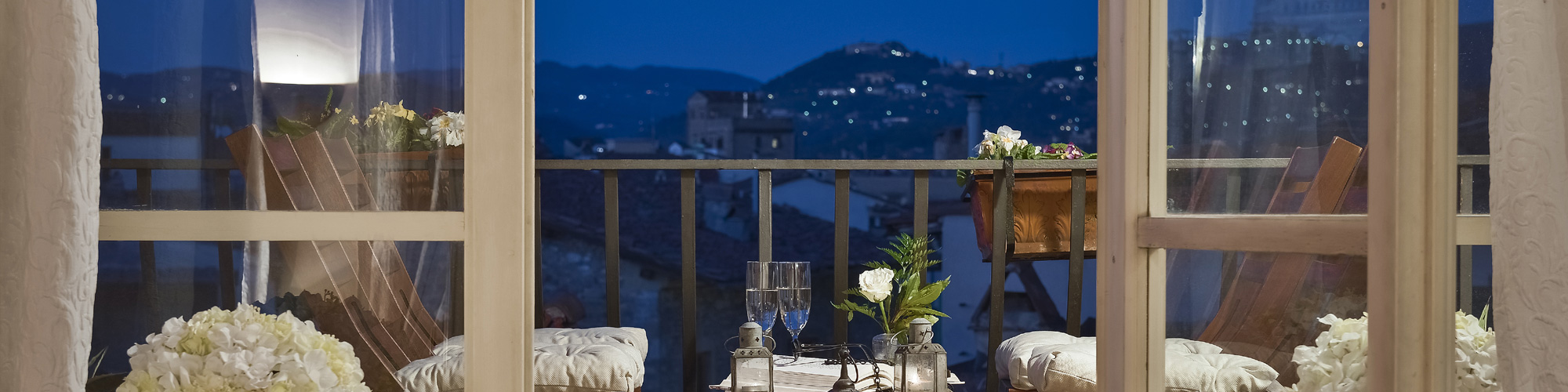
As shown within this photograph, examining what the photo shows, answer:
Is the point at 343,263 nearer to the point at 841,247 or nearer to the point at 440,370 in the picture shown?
the point at 440,370

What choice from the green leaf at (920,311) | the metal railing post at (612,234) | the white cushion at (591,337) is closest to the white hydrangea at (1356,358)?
the green leaf at (920,311)

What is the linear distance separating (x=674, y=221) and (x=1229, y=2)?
16.4 ft

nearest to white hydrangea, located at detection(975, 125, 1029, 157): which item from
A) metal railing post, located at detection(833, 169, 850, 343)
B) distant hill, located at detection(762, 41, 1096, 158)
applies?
metal railing post, located at detection(833, 169, 850, 343)

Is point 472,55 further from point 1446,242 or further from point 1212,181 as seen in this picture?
point 1446,242

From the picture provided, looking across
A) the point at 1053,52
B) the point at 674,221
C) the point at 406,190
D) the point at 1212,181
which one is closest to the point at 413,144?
the point at 406,190

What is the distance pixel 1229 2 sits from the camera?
1018mm

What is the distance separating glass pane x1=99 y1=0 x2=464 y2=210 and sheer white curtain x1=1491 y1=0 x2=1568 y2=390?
0.98 meters

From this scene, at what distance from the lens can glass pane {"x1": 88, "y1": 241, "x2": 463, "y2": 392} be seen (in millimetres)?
972

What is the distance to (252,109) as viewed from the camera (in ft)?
3.18

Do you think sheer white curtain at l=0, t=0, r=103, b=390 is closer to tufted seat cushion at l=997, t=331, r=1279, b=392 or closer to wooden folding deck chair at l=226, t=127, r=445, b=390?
wooden folding deck chair at l=226, t=127, r=445, b=390

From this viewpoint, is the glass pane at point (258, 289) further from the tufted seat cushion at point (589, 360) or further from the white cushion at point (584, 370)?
the white cushion at point (584, 370)

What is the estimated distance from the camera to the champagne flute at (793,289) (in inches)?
84.7

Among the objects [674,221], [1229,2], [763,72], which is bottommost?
[674,221]

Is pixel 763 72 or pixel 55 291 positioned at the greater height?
pixel 763 72
